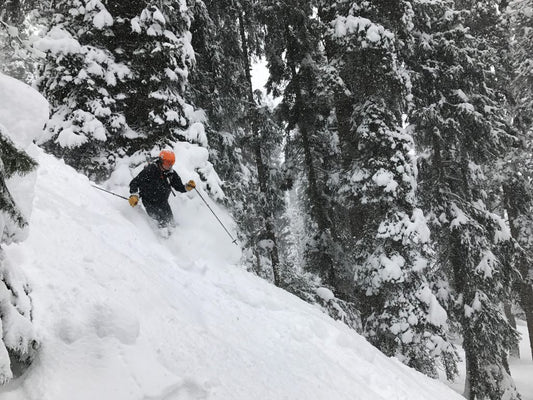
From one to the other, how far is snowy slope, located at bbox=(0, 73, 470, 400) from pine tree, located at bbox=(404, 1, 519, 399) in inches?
334

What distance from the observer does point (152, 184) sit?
8.43m

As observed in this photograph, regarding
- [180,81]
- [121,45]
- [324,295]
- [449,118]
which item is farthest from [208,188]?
[449,118]

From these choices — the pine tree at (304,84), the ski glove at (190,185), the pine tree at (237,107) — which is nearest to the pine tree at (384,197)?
the pine tree at (304,84)

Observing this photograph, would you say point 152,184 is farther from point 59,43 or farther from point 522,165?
point 522,165

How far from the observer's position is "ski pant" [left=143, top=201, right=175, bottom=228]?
845 cm

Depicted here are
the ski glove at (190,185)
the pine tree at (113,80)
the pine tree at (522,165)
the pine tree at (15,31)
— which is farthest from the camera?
the pine tree at (522,165)

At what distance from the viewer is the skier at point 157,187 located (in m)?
8.35

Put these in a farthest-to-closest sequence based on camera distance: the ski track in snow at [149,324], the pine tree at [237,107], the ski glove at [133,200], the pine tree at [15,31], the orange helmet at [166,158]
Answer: the pine tree at [237,107], the orange helmet at [166,158], the ski glove at [133,200], the ski track in snow at [149,324], the pine tree at [15,31]

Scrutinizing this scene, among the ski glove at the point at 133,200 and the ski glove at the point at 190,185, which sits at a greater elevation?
the ski glove at the point at 190,185

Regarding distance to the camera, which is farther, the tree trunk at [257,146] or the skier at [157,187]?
the tree trunk at [257,146]

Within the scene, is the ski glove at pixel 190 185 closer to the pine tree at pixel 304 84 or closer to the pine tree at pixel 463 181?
the pine tree at pixel 304 84

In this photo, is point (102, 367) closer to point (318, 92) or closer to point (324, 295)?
point (324, 295)

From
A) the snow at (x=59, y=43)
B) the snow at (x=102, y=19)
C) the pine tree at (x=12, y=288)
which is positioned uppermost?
the snow at (x=102, y=19)

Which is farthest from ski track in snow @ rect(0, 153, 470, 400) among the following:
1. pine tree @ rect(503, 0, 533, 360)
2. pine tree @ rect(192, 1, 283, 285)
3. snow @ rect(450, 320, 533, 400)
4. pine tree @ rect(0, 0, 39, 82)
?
snow @ rect(450, 320, 533, 400)
